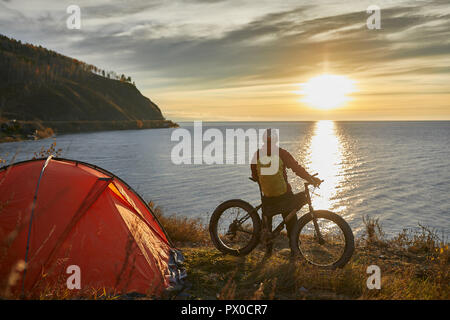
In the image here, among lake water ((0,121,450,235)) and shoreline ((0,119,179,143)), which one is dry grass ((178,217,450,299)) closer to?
lake water ((0,121,450,235))

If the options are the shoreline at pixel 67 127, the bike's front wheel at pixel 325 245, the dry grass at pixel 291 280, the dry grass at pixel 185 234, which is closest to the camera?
the dry grass at pixel 291 280

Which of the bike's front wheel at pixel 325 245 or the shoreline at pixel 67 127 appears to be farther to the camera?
the shoreline at pixel 67 127

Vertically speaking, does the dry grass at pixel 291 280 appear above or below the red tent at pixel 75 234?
below

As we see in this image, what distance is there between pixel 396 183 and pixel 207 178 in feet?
60.5

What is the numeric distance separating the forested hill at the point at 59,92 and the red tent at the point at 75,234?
4630 inches

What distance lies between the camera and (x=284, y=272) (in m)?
5.29

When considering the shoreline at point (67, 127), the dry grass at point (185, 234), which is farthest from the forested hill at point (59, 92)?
the dry grass at point (185, 234)

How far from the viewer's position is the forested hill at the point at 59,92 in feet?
407

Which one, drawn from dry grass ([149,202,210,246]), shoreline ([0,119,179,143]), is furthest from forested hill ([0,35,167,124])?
dry grass ([149,202,210,246])

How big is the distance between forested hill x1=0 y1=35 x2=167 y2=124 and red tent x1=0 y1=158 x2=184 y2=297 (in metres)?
118

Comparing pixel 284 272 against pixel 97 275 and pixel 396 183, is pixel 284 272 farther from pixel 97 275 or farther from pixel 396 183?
pixel 396 183

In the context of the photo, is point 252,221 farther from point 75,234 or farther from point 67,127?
point 67,127

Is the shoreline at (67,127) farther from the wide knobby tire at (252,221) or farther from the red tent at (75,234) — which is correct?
the wide knobby tire at (252,221)
